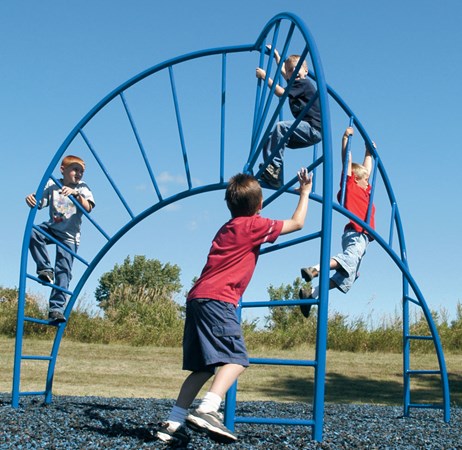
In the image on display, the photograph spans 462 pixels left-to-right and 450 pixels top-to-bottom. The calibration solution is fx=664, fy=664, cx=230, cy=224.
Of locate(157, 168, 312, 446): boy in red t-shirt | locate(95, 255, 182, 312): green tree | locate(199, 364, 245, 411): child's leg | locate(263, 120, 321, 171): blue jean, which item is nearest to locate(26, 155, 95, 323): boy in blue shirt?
locate(263, 120, 321, 171): blue jean

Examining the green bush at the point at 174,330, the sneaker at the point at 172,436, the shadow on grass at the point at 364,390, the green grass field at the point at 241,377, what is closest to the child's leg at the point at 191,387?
the sneaker at the point at 172,436

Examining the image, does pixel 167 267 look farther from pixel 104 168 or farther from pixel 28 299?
pixel 104 168

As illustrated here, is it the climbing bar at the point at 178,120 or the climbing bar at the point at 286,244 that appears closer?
the climbing bar at the point at 286,244

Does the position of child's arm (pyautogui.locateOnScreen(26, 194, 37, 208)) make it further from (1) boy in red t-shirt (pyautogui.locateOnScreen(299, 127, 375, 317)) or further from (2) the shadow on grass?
(2) the shadow on grass

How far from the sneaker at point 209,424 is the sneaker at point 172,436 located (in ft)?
0.60

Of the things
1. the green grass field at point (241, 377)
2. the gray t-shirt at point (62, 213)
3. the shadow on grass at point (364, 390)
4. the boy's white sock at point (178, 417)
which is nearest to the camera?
the boy's white sock at point (178, 417)

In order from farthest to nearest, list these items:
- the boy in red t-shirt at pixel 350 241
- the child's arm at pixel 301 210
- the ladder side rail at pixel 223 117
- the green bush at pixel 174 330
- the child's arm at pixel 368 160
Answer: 1. the green bush at pixel 174 330
2. the child's arm at pixel 368 160
3. the boy in red t-shirt at pixel 350 241
4. the ladder side rail at pixel 223 117
5. the child's arm at pixel 301 210

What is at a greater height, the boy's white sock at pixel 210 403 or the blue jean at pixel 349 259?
the blue jean at pixel 349 259

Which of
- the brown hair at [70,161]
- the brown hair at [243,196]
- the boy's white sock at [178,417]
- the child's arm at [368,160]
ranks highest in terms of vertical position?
the child's arm at [368,160]

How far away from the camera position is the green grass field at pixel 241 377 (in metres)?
7.97

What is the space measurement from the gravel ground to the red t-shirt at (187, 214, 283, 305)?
749mm

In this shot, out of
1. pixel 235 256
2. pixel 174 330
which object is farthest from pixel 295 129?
pixel 174 330

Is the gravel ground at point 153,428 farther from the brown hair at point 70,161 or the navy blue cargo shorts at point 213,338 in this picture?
the brown hair at point 70,161

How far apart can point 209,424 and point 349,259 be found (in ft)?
7.17
